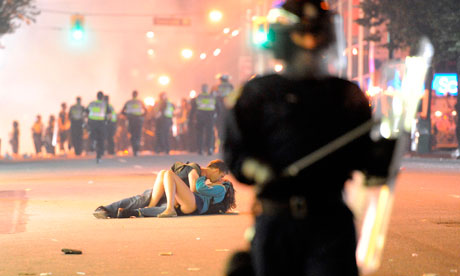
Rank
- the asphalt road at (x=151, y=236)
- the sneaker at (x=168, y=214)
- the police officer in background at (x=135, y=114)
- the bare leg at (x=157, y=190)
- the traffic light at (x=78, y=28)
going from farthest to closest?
1. the traffic light at (x=78, y=28)
2. the police officer in background at (x=135, y=114)
3. the sneaker at (x=168, y=214)
4. the bare leg at (x=157, y=190)
5. the asphalt road at (x=151, y=236)

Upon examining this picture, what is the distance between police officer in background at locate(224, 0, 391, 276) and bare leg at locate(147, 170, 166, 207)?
8.14 m

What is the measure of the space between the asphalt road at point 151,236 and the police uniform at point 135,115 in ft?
47.7

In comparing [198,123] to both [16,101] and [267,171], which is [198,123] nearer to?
[267,171]

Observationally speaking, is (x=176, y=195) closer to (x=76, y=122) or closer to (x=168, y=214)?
(x=168, y=214)

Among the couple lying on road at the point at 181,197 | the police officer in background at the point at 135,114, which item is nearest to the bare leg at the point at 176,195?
the couple lying on road at the point at 181,197

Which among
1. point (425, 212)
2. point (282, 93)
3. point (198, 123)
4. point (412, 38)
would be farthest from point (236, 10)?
point (282, 93)

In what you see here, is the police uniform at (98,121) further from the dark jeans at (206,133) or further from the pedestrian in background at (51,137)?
the pedestrian in background at (51,137)

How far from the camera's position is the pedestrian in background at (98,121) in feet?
95.6

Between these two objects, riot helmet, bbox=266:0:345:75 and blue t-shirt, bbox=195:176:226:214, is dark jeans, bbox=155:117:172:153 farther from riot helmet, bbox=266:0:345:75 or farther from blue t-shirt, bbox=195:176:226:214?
riot helmet, bbox=266:0:345:75

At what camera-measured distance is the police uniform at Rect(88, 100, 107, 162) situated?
29141 millimetres

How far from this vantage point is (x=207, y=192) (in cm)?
1227

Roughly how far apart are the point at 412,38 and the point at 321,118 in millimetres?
34783

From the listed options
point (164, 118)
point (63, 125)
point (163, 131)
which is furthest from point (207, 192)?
point (63, 125)

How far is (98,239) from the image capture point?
10.3 metres
